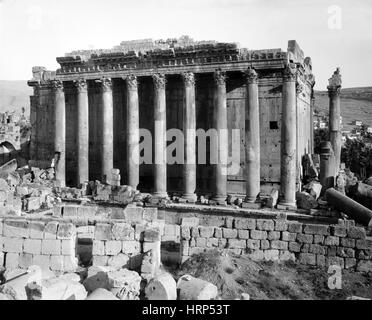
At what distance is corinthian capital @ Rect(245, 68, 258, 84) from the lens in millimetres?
22578

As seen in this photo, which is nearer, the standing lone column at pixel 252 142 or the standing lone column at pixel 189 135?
the standing lone column at pixel 252 142

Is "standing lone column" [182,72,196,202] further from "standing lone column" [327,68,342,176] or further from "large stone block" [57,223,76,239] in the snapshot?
"large stone block" [57,223,76,239]

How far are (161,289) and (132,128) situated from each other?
56.5 ft

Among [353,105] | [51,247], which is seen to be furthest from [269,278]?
[353,105]

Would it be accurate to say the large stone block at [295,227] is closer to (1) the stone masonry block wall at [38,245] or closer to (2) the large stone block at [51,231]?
(1) the stone masonry block wall at [38,245]

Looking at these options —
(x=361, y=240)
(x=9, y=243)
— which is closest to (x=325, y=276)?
(x=361, y=240)

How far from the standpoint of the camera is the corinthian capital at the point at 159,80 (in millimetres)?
24250

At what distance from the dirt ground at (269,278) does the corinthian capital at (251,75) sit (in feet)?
43.3

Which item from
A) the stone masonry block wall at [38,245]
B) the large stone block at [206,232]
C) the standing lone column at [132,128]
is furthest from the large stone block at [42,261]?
the standing lone column at [132,128]

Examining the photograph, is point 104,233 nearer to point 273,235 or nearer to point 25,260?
point 25,260

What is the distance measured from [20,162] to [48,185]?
9604 mm

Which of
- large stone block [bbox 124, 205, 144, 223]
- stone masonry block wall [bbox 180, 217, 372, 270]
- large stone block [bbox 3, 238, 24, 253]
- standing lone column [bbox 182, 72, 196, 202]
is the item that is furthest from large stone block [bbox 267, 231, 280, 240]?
standing lone column [bbox 182, 72, 196, 202]

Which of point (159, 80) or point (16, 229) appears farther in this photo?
point (159, 80)

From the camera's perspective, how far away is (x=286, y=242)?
12.0 meters
